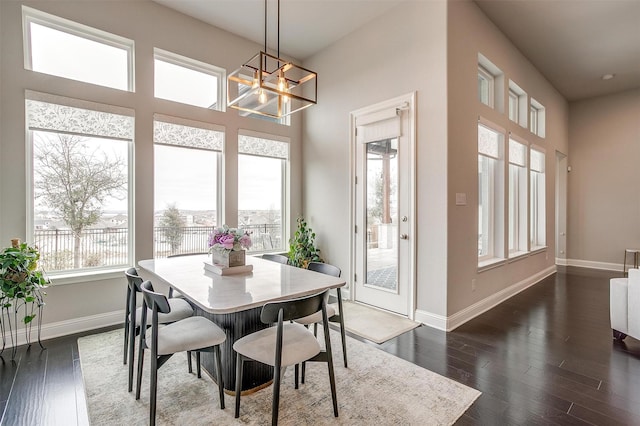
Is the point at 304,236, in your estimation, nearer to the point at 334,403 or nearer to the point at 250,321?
the point at 250,321

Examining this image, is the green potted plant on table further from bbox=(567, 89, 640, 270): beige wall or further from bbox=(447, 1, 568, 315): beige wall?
bbox=(567, 89, 640, 270): beige wall

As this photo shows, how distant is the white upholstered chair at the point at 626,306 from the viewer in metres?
2.81

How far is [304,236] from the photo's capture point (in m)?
4.82

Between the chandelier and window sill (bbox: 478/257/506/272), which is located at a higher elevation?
the chandelier

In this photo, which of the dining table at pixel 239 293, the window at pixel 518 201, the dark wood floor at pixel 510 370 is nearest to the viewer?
the dining table at pixel 239 293

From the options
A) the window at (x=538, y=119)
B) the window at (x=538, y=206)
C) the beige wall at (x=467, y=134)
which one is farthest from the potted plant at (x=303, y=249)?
the window at (x=538, y=119)

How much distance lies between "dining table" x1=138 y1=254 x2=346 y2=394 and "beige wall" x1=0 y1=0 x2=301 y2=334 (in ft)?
4.06

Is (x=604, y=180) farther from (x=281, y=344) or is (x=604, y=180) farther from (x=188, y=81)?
(x=188, y=81)

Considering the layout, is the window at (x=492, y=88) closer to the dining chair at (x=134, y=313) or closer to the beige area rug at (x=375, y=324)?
the beige area rug at (x=375, y=324)

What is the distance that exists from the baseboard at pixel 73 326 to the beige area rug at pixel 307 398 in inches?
29.4

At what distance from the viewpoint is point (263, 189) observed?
191 inches

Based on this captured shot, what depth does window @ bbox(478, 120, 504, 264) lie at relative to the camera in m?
4.30

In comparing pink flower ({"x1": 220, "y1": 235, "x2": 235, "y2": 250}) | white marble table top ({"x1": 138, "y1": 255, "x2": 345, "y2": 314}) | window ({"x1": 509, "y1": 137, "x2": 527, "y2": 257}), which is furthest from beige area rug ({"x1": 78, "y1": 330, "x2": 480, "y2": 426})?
window ({"x1": 509, "y1": 137, "x2": 527, "y2": 257})

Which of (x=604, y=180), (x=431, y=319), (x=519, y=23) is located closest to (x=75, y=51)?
(x=431, y=319)
